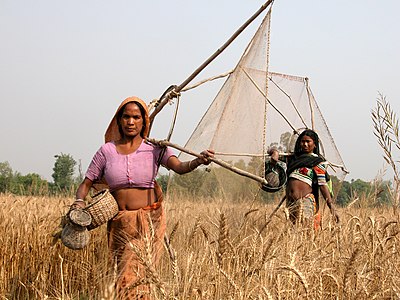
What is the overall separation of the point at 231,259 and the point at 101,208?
1.16 m

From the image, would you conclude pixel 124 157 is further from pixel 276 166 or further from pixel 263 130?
pixel 276 166

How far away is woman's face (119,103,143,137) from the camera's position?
3.88 meters

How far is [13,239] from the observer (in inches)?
192

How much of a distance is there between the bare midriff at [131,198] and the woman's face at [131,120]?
38 cm

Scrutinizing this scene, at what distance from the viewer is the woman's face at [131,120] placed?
3885 millimetres

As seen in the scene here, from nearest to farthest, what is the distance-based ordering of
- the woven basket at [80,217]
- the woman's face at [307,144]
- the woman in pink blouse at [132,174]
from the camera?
the woven basket at [80,217], the woman in pink blouse at [132,174], the woman's face at [307,144]

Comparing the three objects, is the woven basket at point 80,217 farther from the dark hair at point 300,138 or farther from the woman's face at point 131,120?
the dark hair at point 300,138

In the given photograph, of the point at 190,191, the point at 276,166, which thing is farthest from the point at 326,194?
the point at 190,191

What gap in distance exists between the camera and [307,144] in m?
5.54

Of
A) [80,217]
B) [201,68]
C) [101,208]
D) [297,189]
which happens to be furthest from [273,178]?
[80,217]

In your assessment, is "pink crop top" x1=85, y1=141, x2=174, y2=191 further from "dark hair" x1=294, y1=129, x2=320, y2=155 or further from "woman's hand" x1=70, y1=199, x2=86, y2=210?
"dark hair" x1=294, y1=129, x2=320, y2=155

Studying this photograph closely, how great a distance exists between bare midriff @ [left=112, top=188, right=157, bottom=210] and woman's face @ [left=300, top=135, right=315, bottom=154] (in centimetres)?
217

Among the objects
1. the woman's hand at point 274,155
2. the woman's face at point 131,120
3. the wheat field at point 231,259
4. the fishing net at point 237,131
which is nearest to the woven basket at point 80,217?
the wheat field at point 231,259

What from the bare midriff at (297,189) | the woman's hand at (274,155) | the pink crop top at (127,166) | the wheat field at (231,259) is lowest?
the wheat field at (231,259)
